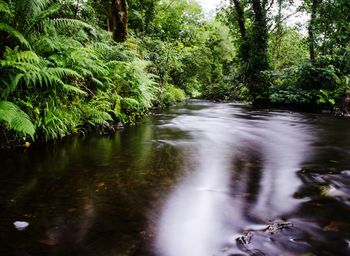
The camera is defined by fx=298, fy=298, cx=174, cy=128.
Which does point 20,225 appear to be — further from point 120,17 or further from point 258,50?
point 258,50

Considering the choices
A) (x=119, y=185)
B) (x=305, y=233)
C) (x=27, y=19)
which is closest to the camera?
(x=305, y=233)

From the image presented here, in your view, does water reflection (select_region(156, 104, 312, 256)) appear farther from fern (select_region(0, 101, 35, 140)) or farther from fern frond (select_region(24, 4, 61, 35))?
fern frond (select_region(24, 4, 61, 35))

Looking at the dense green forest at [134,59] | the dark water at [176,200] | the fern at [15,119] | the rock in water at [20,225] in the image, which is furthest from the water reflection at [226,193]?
the dense green forest at [134,59]

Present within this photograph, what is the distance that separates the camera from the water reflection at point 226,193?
1963mm

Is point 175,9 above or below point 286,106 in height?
above

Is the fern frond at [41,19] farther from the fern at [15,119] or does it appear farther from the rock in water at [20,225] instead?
the rock in water at [20,225]

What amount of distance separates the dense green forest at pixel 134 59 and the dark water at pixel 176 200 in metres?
0.96

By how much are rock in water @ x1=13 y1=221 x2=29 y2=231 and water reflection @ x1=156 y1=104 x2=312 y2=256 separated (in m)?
0.94

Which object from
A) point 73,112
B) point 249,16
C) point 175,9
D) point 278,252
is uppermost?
point 175,9

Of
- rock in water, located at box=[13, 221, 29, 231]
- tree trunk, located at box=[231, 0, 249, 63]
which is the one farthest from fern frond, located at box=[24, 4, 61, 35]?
tree trunk, located at box=[231, 0, 249, 63]

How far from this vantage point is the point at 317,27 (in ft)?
39.2

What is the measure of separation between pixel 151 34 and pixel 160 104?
477 centimetres

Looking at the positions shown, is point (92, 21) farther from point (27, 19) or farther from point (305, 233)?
point (305, 233)

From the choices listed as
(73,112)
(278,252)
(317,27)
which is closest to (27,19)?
(73,112)
